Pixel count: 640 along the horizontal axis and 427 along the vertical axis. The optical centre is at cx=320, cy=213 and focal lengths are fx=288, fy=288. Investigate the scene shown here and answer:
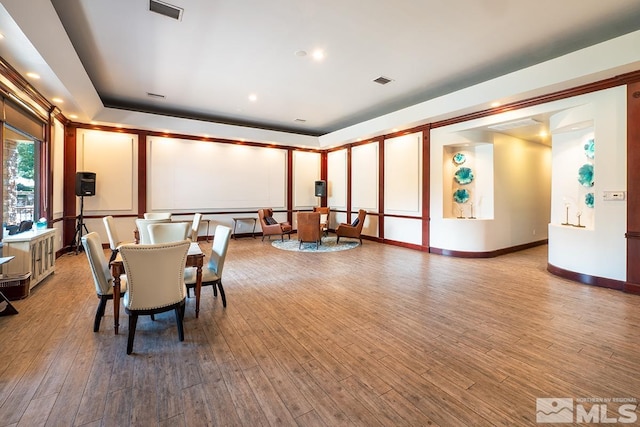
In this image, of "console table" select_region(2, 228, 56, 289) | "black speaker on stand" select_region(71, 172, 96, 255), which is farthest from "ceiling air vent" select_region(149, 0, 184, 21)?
"black speaker on stand" select_region(71, 172, 96, 255)

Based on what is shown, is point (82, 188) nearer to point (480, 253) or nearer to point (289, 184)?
point (289, 184)

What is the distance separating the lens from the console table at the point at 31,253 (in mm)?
3525

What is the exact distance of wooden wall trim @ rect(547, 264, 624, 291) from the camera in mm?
3832

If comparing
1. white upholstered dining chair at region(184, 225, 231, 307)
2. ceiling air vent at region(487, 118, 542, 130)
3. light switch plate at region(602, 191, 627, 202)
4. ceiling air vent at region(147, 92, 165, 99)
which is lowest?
white upholstered dining chair at region(184, 225, 231, 307)

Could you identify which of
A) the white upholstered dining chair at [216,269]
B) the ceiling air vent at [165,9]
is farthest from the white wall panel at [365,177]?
the ceiling air vent at [165,9]

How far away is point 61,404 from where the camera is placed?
1.71 m

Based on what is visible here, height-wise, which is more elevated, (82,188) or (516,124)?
(516,124)

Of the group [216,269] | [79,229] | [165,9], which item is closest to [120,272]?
[216,269]

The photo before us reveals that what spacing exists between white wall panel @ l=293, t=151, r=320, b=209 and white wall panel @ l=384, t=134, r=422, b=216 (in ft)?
9.76

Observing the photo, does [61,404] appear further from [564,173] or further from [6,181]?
[564,173]

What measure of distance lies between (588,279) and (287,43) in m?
5.36

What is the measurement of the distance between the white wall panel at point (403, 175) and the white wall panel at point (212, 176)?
346cm

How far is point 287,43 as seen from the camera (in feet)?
13.1

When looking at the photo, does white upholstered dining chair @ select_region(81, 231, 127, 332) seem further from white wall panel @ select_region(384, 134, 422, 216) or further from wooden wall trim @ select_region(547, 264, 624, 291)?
white wall panel @ select_region(384, 134, 422, 216)
